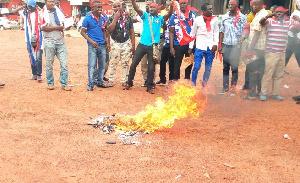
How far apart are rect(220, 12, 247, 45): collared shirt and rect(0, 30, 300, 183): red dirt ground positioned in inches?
51.7

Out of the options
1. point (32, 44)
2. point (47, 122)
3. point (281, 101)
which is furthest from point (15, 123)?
point (281, 101)

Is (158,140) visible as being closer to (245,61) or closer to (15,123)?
(15,123)

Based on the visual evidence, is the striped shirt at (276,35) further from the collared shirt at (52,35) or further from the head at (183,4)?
the collared shirt at (52,35)

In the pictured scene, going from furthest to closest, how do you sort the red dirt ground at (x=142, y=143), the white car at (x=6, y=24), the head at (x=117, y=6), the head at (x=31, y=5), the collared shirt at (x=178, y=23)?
the white car at (x=6, y=24) → the head at (x=31, y=5) → the collared shirt at (x=178, y=23) → the head at (x=117, y=6) → the red dirt ground at (x=142, y=143)

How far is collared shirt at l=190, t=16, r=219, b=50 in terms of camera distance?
7828 mm

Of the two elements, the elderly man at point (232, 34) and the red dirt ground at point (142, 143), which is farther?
the elderly man at point (232, 34)

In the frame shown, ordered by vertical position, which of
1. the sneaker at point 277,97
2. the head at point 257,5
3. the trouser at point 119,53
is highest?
the head at point 257,5

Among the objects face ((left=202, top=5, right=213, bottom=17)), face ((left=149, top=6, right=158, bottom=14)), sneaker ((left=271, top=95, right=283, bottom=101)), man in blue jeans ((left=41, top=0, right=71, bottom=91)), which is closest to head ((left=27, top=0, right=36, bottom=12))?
man in blue jeans ((left=41, top=0, right=71, bottom=91))

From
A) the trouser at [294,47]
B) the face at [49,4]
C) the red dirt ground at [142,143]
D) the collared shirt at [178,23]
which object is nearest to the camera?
the red dirt ground at [142,143]

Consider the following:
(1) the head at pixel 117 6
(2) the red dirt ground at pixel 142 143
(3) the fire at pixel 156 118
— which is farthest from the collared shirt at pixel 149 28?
(3) the fire at pixel 156 118

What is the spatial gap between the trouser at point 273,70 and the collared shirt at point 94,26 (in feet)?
12.3

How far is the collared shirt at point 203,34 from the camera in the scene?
7.83 m

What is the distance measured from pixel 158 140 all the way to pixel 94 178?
1412mm

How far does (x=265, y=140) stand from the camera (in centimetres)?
527
